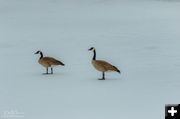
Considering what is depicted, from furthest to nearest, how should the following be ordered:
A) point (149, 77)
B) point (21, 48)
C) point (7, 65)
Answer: point (21, 48), point (7, 65), point (149, 77)

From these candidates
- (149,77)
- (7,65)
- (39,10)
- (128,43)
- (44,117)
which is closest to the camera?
(44,117)

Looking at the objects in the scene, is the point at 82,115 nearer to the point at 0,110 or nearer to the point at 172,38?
the point at 0,110

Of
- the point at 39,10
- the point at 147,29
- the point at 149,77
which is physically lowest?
the point at 149,77

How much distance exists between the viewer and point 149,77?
14109mm

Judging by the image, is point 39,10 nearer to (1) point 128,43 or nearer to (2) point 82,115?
(1) point 128,43

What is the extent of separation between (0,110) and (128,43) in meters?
10.3

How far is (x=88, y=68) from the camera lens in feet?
49.9

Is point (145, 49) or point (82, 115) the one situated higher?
point (145, 49)

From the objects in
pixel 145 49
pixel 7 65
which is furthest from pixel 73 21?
pixel 7 65

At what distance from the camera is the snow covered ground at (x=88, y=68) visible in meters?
11.1

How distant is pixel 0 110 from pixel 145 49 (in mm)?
9202

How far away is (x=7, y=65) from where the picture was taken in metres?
15.4

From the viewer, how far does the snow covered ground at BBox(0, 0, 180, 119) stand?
11.1m

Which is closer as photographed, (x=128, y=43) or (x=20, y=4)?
(x=128, y=43)
